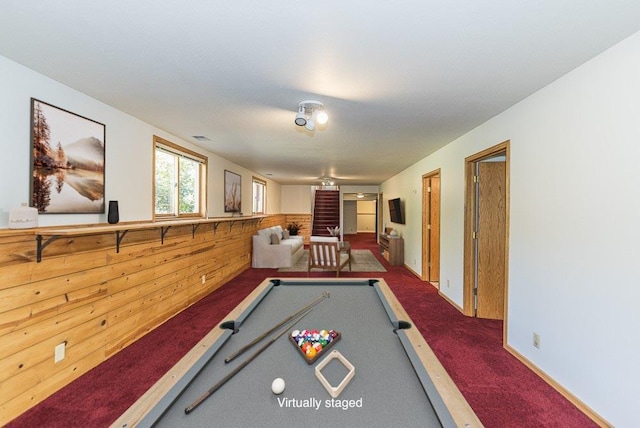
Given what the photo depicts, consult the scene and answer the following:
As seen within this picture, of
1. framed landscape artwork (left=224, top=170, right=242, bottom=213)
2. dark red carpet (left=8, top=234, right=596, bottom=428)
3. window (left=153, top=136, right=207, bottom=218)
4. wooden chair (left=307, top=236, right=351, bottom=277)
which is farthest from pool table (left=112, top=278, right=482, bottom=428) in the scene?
framed landscape artwork (left=224, top=170, right=242, bottom=213)

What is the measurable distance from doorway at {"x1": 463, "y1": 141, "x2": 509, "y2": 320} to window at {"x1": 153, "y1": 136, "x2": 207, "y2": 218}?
398 cm

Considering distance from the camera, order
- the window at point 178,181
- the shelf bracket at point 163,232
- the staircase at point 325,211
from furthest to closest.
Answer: the staircase at point 325,211, the window at point 178,181, the shelf bracket at point 163,232

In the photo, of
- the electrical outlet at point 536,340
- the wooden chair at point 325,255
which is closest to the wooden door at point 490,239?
the electrical outlet at point 536,340

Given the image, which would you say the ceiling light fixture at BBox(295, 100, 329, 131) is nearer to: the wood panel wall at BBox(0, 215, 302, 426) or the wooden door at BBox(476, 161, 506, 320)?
the wood panel wall at BBox(0, 215, 302, 426)

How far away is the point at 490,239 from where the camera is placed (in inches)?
144

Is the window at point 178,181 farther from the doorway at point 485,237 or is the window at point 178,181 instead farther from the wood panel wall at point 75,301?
the doorway at point 485,237

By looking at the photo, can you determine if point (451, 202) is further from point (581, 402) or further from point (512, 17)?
point (512, 17)

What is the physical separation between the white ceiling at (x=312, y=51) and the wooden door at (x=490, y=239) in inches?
36.0

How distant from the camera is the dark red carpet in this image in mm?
1905

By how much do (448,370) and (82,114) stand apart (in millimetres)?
3861

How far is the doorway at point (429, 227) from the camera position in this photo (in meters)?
5.46

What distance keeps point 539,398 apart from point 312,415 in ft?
6.75

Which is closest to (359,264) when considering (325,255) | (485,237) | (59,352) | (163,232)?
(325,255)

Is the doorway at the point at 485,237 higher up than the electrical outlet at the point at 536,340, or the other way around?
the doorway at the point at 485,237
